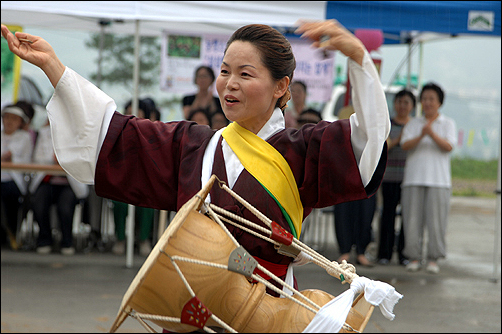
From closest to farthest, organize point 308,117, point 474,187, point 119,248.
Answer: point 308,117 < point 119,248 < point 474,187

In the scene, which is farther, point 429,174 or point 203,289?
point 429,174

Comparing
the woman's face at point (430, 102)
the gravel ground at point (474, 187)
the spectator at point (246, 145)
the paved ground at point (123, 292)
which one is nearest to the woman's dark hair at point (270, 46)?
the spectator at point (246, 145)

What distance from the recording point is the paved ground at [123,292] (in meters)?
4.20

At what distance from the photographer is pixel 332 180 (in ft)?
5.63

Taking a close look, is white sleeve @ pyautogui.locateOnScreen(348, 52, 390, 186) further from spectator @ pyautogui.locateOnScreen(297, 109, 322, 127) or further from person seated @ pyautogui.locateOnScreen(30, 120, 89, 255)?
person seated @ pyautogui.locateOnScreen(30, 120, 89, 255)

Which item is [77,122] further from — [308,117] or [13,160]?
[13,160]

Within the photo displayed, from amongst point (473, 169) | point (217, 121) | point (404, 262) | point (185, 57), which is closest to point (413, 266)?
point (404, 262)

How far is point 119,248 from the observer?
6.42 meters

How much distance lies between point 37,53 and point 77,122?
232mm

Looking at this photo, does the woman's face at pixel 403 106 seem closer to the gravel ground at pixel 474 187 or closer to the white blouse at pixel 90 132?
the white blouse at pixel 90 132

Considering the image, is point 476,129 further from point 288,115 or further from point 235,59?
point 235,59

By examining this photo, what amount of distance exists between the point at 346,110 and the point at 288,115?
738mm

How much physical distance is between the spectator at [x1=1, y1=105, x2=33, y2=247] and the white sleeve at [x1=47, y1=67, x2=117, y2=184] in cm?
483

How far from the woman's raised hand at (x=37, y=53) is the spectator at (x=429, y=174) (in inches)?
188
